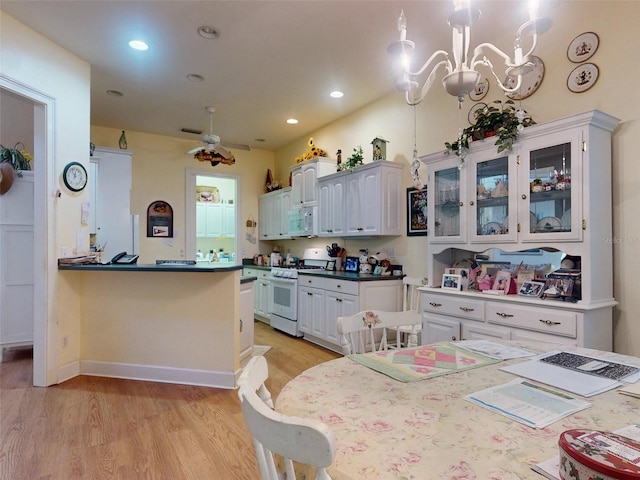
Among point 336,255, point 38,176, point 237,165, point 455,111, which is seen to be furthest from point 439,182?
point 237,165

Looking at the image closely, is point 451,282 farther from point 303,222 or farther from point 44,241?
point 44,241

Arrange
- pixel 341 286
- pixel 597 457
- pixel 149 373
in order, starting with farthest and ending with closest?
pixel 341 286, pixel 149 373, pixel 597 457

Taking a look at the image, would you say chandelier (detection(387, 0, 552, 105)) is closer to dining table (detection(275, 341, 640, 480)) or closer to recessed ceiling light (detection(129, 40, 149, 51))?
dining table (detection(275, 341, 640, 480))

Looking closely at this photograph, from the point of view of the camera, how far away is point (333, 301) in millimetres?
4191

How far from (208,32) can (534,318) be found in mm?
3295

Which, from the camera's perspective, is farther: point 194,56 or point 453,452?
point 194,56

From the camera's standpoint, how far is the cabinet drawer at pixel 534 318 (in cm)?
225

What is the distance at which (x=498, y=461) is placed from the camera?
2.60 ft

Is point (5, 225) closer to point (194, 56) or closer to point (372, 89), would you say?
point (194, 56)

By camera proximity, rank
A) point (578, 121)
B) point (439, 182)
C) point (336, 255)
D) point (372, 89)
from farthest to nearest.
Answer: point (336, 255), point (372, 89), point (439, 182), point (578, 121)

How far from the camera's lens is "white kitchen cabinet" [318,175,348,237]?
4625 mm

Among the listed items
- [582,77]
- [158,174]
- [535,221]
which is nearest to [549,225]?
[535,221]

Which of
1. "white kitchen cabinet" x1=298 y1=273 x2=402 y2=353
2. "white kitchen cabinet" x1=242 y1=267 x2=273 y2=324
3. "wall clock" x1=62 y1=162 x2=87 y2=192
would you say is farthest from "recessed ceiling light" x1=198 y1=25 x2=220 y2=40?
"white kitchen cabinet" x1=242 y1=267 x2=273 y2=324

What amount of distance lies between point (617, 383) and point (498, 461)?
0.70 metres
